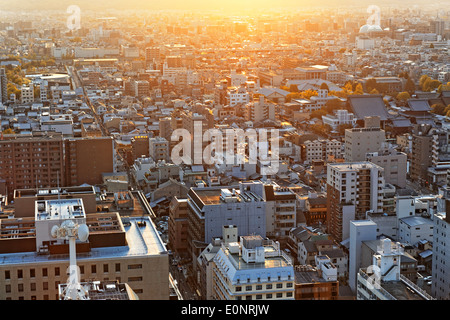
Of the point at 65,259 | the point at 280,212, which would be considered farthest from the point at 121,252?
the point at 280,212

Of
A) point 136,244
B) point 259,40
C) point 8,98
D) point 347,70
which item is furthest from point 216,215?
point 259,40

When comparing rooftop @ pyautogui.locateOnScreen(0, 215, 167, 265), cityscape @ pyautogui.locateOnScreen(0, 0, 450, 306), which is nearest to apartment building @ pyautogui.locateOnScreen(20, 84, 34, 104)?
cityscape @ pyautogui.locateOnScreen(0, 0, 450, 306)

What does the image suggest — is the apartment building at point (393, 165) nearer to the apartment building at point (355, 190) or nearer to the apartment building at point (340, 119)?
the apartment building at point (355, 190)

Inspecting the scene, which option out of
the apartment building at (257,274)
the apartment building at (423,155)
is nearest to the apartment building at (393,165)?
the apartment building at (423,155)

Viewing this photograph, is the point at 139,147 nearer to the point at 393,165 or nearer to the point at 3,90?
the point at 393,165
